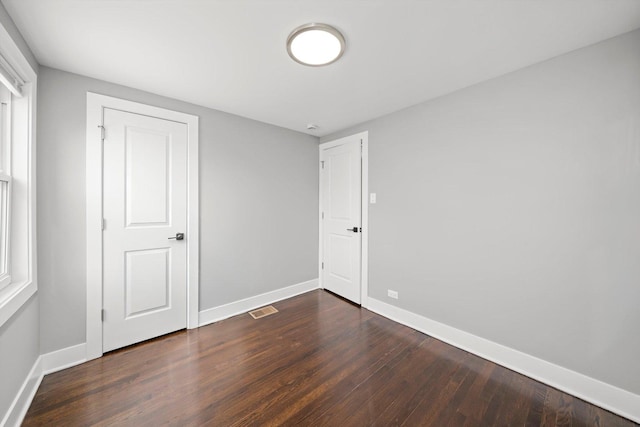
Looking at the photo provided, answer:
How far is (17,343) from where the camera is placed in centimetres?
143

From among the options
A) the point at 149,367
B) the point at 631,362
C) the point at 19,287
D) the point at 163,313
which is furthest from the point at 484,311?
the point at 19,287

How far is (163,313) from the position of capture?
2338 mm

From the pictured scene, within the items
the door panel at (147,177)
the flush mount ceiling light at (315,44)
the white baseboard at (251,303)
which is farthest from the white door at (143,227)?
the flush mount ceiling light at (315,44)

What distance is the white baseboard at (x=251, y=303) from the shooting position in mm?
2617

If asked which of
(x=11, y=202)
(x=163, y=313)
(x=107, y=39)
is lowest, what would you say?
(x=163, y=313)

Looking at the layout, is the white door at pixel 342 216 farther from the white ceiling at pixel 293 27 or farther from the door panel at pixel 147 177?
the door panel at pixel 147 177

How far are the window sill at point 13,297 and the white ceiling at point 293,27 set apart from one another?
1613mm

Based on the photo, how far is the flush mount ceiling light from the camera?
1450 mm

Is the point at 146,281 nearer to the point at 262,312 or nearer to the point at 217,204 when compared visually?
the point at 217,204

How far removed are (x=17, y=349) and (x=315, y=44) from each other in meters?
2.68

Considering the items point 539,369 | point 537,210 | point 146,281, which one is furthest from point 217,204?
point 539,369

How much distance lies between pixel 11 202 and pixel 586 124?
3915mm

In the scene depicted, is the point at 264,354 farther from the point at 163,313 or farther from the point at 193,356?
the point at 163,313

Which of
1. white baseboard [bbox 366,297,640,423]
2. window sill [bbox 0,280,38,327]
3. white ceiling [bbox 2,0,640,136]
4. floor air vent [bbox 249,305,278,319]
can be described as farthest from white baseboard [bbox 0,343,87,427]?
white baseboard [bbox 366,297,640,423]
